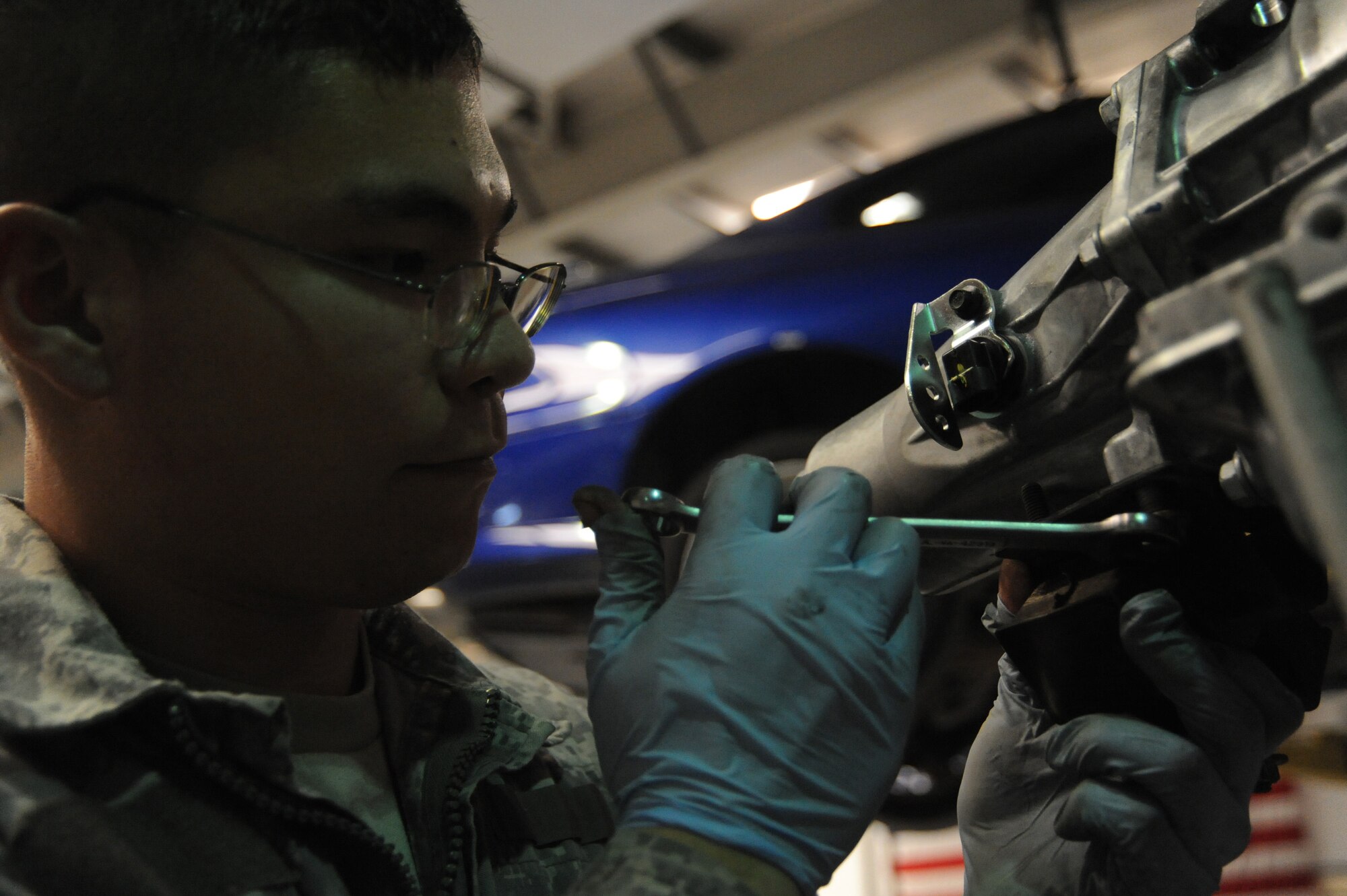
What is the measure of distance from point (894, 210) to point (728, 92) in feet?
5.10

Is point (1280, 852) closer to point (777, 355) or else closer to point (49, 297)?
point (777, 355)

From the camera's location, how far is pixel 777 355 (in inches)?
80.6

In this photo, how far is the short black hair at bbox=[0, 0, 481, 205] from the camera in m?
0.82

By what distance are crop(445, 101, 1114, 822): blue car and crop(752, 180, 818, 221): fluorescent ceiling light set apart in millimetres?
1435

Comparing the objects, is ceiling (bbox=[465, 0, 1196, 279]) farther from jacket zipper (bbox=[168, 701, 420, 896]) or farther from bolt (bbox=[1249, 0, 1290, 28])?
Answer: jacket zipper (bbox=[168, 701, 420, 896])

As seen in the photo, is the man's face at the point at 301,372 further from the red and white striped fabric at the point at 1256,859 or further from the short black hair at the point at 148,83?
the red and white striped fabric at the point at 1256,859

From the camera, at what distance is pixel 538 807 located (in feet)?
3.28

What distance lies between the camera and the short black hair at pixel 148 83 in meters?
0.82

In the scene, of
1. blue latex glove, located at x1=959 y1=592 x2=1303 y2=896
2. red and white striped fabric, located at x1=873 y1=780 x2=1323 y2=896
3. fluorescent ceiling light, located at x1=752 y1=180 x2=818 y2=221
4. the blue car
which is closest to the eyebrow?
blue latex glove, located at x1=959 y1=592 x2=1303 y2=896

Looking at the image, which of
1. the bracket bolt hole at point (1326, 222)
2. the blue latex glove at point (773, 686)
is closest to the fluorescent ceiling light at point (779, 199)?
the blue latex glove at point (773, 686)

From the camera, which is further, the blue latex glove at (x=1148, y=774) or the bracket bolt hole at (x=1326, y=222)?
the blue latex glove at (x=1148, y=774)

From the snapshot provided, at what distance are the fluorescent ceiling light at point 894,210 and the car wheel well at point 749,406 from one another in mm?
423

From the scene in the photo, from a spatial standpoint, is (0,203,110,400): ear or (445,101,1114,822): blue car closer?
(0,203,110,400): ear

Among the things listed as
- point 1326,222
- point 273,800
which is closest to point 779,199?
point 273,800
